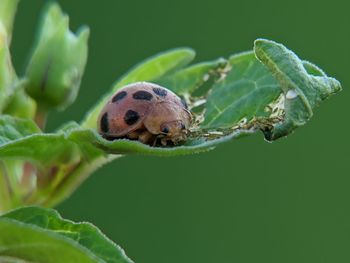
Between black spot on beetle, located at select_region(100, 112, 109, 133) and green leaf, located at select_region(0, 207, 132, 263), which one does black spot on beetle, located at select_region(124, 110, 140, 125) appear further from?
green leaf, located at select_region(0, 207, 132, 263)

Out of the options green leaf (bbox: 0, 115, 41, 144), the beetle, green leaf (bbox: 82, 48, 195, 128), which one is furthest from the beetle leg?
green leaf (bbox: 82, 48, 195, 128)

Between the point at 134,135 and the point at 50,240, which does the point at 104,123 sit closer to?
the point at 134,135

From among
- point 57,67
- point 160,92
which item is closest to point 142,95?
point 160,92

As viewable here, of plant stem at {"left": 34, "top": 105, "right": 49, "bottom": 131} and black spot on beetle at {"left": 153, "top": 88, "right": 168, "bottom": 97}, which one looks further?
plant stem at {"left": 34, "top": 105, "right": 49, "bottom": 131}

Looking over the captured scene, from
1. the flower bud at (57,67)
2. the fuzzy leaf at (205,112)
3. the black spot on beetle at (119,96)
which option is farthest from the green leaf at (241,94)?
the flower bud at (57,67)

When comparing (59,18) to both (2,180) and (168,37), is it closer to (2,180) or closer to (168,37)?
(2,180)
